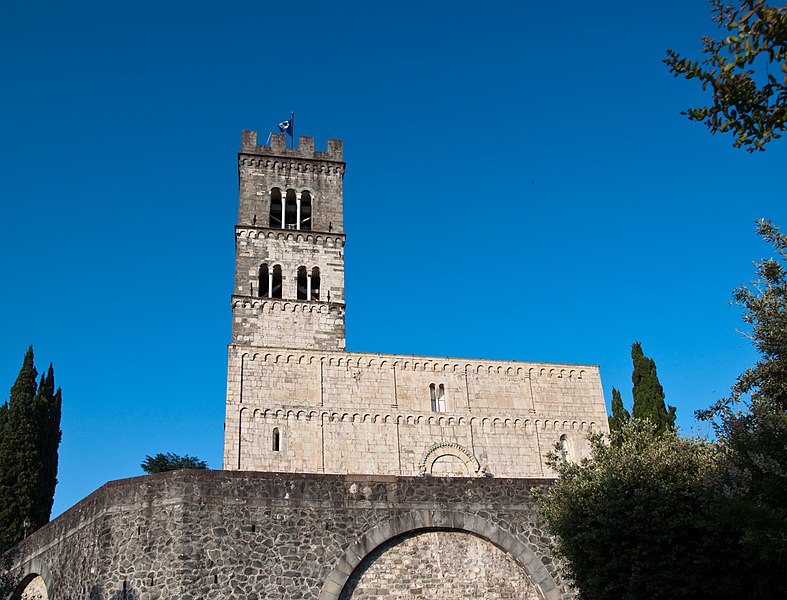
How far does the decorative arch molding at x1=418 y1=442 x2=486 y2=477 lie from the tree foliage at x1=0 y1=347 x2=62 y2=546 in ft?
62.1

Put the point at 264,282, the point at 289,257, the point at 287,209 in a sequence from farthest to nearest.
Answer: the point at 287,209 < the point at 289,257 < the point at 264,282

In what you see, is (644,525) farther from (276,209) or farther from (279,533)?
(276,209)

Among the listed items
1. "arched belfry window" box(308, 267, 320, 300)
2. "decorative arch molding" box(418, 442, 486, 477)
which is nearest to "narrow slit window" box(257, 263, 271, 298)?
"arched belfry window" box(308, 267, 320, 300)

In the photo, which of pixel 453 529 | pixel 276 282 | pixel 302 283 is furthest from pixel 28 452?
pixel 453 529

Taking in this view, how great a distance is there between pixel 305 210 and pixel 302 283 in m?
5.70

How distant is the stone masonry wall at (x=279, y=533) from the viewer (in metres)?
18.7

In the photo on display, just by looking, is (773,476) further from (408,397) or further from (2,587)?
(408,397)

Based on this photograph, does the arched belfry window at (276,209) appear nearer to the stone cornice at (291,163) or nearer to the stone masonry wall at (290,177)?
the stone masonry wall at (290,177)

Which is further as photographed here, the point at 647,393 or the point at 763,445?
the point at 647,393

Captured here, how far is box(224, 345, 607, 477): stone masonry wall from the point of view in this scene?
41.1m

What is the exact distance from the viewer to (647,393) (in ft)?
151

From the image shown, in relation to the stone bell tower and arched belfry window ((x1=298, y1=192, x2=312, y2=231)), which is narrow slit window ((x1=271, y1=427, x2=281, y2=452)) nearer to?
the stone bell tower

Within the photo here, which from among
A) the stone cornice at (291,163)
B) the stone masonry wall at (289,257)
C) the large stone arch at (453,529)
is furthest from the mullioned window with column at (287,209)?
the large stone arch at (453,529)

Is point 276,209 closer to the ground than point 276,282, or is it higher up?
higher up
